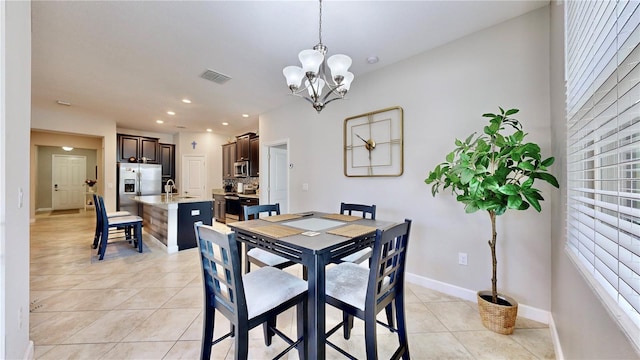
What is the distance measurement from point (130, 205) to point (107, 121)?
6.79 ft

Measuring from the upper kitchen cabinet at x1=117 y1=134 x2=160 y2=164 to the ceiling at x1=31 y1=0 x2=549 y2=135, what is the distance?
250 cm

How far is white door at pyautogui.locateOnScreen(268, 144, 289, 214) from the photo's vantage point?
504cm

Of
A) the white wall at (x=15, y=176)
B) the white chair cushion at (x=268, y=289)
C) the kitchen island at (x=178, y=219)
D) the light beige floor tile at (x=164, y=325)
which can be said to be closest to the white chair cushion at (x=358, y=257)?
the white chair cushion at (x=268, y=289)

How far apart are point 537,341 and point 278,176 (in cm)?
442

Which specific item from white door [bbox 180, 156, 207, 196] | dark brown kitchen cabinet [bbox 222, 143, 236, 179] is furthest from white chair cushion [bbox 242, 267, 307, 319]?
white door [bbox 180, 156, 207, 196]

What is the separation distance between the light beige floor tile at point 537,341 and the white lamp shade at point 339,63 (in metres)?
2.35

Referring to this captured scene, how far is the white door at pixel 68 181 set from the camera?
8242mm

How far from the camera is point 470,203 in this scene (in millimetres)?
1796

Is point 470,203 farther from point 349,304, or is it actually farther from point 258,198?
point 258,198

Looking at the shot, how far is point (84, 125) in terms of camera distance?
5.32 meters

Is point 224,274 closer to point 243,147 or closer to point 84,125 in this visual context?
point 243,147

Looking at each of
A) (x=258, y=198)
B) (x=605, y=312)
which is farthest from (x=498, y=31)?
(x=258, y=198)

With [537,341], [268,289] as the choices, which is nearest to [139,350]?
[268,289]

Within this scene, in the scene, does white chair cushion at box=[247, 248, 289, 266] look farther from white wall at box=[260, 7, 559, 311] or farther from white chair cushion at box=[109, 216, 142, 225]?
white chair cushion at box=[109, 216, 142, 225]
